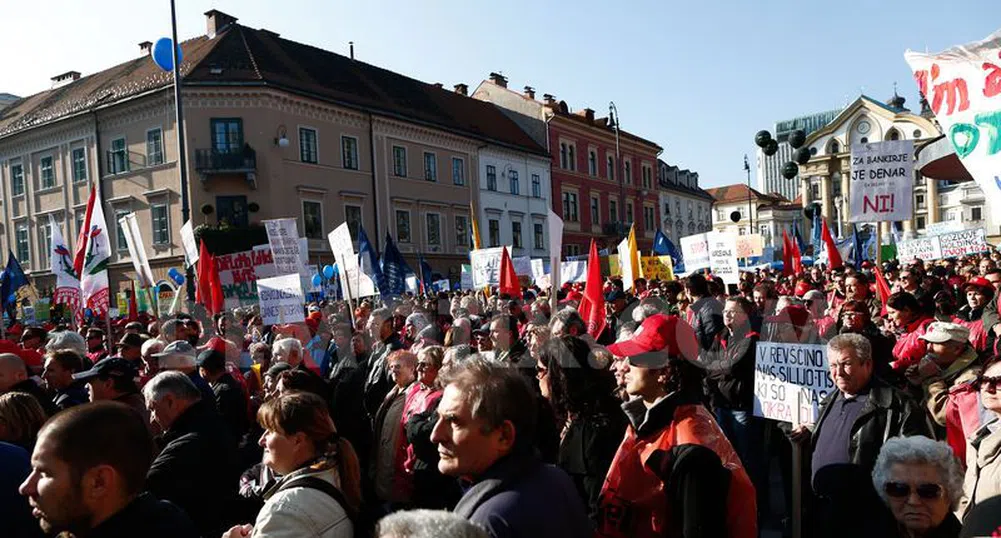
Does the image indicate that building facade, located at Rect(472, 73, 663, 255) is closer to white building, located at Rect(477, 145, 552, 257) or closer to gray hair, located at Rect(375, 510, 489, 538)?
white building, located at Rect(477, 145, 552, 257)

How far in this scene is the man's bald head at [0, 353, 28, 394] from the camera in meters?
4.77

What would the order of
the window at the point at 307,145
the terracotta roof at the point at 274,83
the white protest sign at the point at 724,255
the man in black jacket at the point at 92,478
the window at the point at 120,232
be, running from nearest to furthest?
the man in black jacket at the point at 92,478 → the white protest sign at the point at 724,255 → the terracotta roof at the point at 274,83 → the window at the point at 120,232 → the window at the point at 307,145

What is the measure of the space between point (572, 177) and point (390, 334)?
44.1m

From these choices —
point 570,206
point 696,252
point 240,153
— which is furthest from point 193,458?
point 570,206

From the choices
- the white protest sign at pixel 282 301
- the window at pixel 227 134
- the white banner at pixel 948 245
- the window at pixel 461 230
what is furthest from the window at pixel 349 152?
the white protest sign at pixel 282 301

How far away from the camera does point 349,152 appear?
34.9m

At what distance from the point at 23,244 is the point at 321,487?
40.5 meters

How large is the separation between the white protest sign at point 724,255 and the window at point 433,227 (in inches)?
1034

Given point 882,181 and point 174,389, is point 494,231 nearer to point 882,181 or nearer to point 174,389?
point 882,181

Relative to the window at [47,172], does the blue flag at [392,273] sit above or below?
below

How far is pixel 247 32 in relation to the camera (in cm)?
3416

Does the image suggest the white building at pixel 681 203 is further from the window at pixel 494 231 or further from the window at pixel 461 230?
the window at pixel 461 230

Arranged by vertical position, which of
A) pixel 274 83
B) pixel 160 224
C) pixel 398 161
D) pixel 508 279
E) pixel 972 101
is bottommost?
pixel 508 279

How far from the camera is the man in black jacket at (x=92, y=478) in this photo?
7.63ft
